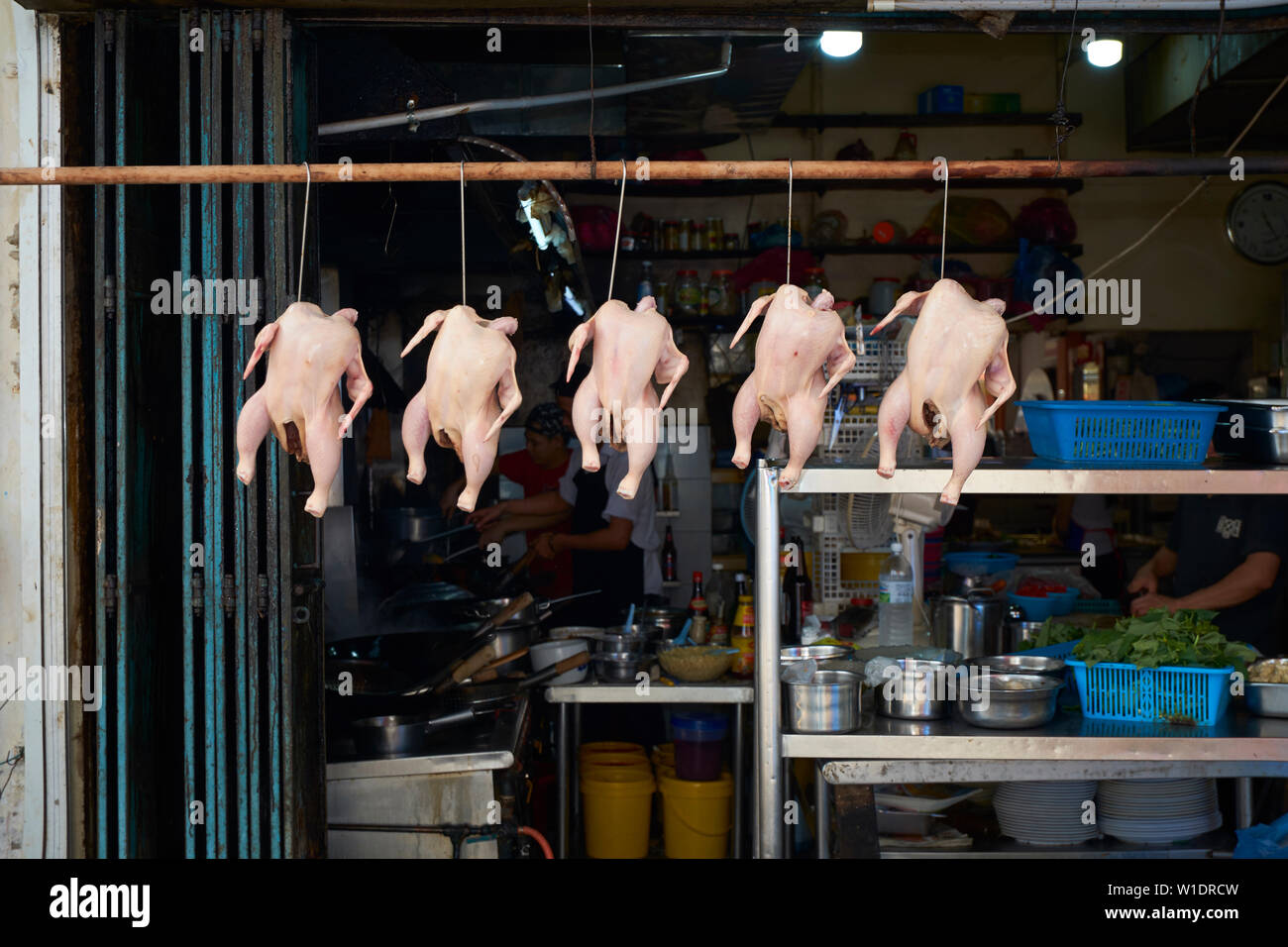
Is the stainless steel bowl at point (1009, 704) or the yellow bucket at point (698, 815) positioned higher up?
the stainless steel bowl at point (1009, 704)

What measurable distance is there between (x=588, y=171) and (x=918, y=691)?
74.6 inches

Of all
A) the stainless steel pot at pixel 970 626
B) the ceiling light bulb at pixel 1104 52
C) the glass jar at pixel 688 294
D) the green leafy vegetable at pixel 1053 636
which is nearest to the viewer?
the green leafy vegetable at pixel 1053 636

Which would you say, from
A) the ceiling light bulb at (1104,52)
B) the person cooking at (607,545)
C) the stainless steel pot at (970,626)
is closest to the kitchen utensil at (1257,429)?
the stainless steel pot at (970,626)

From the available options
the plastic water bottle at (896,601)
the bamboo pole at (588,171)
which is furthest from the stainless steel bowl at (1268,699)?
the bamboo pole at (588,171)

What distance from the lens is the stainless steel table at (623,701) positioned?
4414 millimetres

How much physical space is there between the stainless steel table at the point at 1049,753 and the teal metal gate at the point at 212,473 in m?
1.49

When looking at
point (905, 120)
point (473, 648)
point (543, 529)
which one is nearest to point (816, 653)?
point (473, 648)

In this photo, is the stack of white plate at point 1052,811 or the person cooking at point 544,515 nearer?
the stack of white plate at point 1052,811

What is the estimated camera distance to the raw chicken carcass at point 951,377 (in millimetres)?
2592

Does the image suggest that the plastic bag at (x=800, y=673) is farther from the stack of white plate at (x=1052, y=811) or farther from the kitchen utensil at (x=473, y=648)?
the kitchen utensil at (x=473, y=648)

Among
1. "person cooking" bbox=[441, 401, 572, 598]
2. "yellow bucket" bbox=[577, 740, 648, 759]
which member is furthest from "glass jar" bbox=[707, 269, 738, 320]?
"yellow bucket" bbox=[577, 740, 648, 759]

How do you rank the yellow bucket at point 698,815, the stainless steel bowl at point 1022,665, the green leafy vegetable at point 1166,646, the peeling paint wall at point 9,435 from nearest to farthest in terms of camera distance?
the peeling paint wall at point 9,435
the green leafy vegetable at point 1166,646
the stainless steel bowl at point 1022,665
the yellow bucket at point 698,815

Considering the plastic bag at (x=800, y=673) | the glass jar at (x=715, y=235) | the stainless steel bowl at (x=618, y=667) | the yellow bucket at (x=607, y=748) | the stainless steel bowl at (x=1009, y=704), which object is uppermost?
the glass jar at (x=715, y=235)

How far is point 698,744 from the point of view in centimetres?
464
